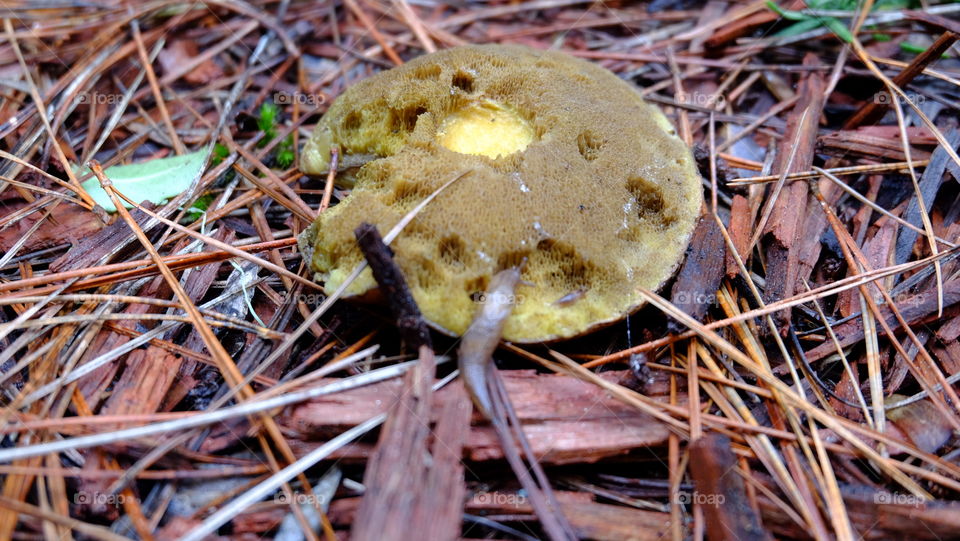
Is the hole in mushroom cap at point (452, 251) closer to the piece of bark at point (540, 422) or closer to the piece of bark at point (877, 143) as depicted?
the piece of bark at point (540, 422)

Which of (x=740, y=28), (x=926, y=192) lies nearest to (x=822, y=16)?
(x=740, y=28)

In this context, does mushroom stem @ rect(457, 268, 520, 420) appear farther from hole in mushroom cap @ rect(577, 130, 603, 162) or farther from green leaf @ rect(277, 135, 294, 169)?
green leaf @ rect(277, 135, 294, 169)

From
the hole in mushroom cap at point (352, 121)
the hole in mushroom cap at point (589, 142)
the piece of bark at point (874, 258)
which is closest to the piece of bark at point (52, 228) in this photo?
the hole in mushroom cap at point (352, 121)

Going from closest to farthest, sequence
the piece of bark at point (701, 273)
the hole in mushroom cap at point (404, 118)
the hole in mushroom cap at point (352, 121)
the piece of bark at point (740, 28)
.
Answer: the piece of bark at point (701, 273) → the hole in mushroom cap at point (404, 118) → the hole in mushroom cap at point (352, 121) → the piece of bark at point (740, 28)

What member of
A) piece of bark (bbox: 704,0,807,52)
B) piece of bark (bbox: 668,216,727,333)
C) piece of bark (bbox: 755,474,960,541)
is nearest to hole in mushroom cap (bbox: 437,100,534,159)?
piece of bark (bbox: 668,216,727,333)

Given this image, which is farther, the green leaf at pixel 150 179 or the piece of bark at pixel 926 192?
the green leaf at pixel 150 179

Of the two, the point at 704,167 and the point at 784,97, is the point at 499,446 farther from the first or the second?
the point at 784,97

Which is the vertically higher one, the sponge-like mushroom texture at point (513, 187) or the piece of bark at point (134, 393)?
the sponge-like mushroom texture at point (513, 187)

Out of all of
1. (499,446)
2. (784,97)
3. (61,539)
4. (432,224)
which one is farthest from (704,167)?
(61,539)
